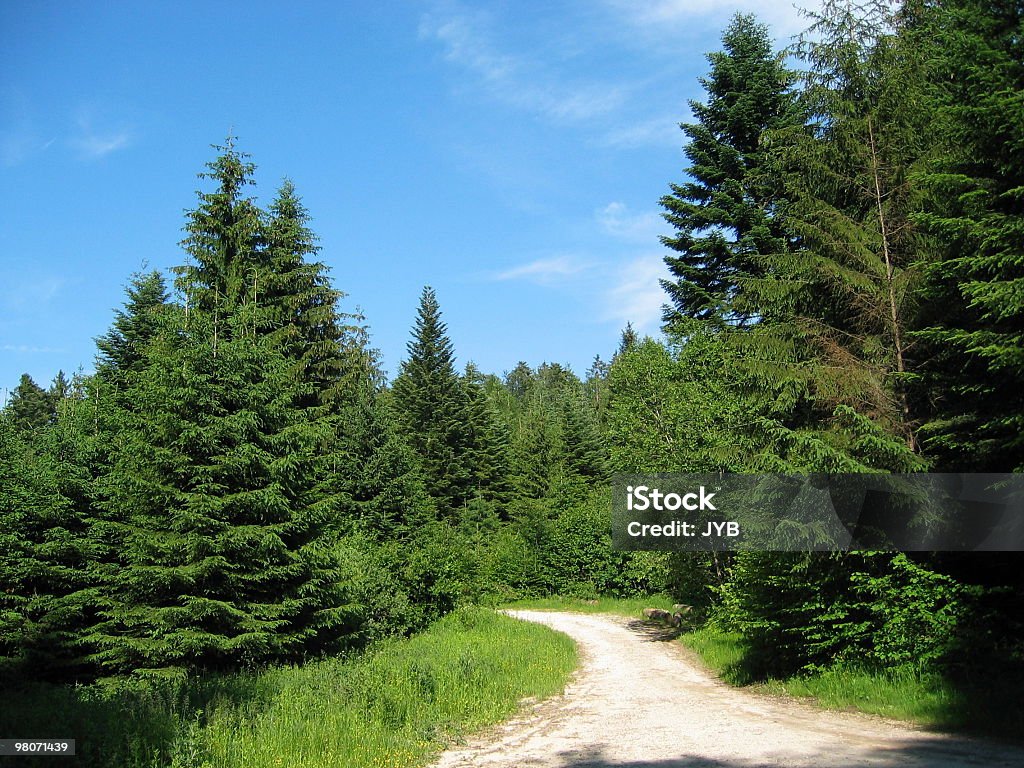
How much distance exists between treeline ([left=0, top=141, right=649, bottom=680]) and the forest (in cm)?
9

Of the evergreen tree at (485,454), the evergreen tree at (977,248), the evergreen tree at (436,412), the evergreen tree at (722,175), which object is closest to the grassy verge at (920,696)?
the evergreen tree at (977,248)

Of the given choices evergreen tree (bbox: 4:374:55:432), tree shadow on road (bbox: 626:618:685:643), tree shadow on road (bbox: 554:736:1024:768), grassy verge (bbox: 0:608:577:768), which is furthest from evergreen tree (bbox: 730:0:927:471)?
evergreen tree (bbox: 4:374:55:432)

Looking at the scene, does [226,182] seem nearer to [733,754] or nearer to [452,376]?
[733,754]

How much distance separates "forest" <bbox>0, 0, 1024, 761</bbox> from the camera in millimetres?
9539

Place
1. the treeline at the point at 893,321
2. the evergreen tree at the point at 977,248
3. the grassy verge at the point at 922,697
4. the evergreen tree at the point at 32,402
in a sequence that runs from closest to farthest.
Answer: the grassy verge at the point at 922,697
the evergreen tree at the point at 977,248
the treeline at the point at 893,321
the evergreen tree at the point at 32,402

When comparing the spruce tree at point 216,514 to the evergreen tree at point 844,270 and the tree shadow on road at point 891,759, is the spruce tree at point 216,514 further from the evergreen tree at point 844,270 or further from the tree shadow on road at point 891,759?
the evergreen tree at point 844,270

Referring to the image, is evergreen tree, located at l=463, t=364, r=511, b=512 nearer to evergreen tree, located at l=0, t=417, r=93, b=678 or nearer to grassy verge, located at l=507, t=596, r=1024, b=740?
evergreen tree, located at l=0, t=417, r=93, b=678

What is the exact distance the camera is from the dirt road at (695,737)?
729 cm

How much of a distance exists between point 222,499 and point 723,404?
12.9m

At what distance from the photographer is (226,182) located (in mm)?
23719

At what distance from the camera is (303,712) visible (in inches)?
360

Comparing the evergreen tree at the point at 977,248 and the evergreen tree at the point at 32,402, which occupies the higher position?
the evergreen tree at the point at 32,402

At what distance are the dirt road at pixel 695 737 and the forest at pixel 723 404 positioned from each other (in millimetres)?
1688

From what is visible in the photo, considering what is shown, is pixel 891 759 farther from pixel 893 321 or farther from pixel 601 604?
pixel 601 604
